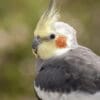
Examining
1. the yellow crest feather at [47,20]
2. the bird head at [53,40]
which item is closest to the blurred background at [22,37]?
the yellow crest feather at [47,20]

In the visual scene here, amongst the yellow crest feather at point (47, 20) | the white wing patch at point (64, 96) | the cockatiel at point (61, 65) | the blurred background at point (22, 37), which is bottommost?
the blurred background at point (22, 37)

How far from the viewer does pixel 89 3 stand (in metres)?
9.88

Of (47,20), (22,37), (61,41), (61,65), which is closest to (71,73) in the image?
(61,65)

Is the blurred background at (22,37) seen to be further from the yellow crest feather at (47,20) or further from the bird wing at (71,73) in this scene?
the bird wing at (71,73)

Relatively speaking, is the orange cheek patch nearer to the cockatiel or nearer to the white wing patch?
the cockatiel

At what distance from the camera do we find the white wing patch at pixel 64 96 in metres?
4.91

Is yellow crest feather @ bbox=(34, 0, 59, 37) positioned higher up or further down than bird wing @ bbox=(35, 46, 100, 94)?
higher up

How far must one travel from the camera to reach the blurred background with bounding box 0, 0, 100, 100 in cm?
878

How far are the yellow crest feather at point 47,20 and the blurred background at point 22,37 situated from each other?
2.96m

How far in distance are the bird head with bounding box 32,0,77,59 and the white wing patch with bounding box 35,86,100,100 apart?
35 cm

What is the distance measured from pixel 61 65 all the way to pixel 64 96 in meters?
0.25

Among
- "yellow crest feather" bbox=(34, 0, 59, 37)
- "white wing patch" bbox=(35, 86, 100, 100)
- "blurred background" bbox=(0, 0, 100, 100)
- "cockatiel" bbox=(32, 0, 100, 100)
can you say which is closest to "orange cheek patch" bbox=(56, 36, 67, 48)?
"cockatiel" bbox=(32, 0, 100, 100)

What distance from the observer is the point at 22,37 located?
8922 mm

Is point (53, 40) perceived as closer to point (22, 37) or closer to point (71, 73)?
point (71, 73)
